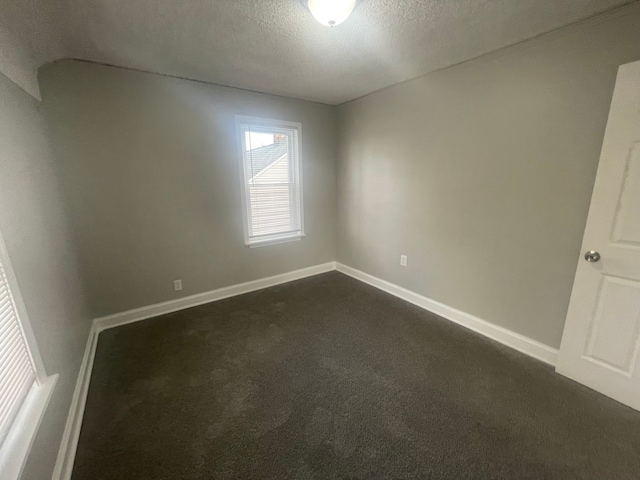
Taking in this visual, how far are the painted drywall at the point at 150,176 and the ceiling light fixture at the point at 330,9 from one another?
5.50ft

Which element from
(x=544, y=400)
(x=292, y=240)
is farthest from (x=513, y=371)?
(x=292, y=240)

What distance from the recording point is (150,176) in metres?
2.59

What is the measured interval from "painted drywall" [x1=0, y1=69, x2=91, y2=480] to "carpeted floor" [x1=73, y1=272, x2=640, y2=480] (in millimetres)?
311

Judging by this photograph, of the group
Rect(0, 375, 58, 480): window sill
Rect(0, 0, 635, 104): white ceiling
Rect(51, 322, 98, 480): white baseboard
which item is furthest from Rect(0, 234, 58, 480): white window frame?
Rect(0, 0, 635, 104): white ceiling

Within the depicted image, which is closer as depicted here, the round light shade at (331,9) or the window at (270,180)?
the round light shade at (331,9)

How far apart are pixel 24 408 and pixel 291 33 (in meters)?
2.41

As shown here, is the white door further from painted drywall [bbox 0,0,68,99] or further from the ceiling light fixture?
painted drywall [bbox 0,0,68,99]

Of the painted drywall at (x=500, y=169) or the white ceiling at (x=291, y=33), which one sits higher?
the white ceiling at (x=291, y=33)

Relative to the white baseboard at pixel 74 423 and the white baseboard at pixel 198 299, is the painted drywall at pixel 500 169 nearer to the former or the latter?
the white baseboard at pixel 198 299

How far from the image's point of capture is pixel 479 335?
2.43 metres

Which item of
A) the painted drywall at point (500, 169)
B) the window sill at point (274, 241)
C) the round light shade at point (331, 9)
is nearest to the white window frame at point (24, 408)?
the round light shade at point (331, 9)

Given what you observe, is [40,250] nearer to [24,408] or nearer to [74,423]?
[24,408]

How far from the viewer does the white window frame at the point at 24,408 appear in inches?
34.5

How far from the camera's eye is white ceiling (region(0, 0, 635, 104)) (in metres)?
1.55
